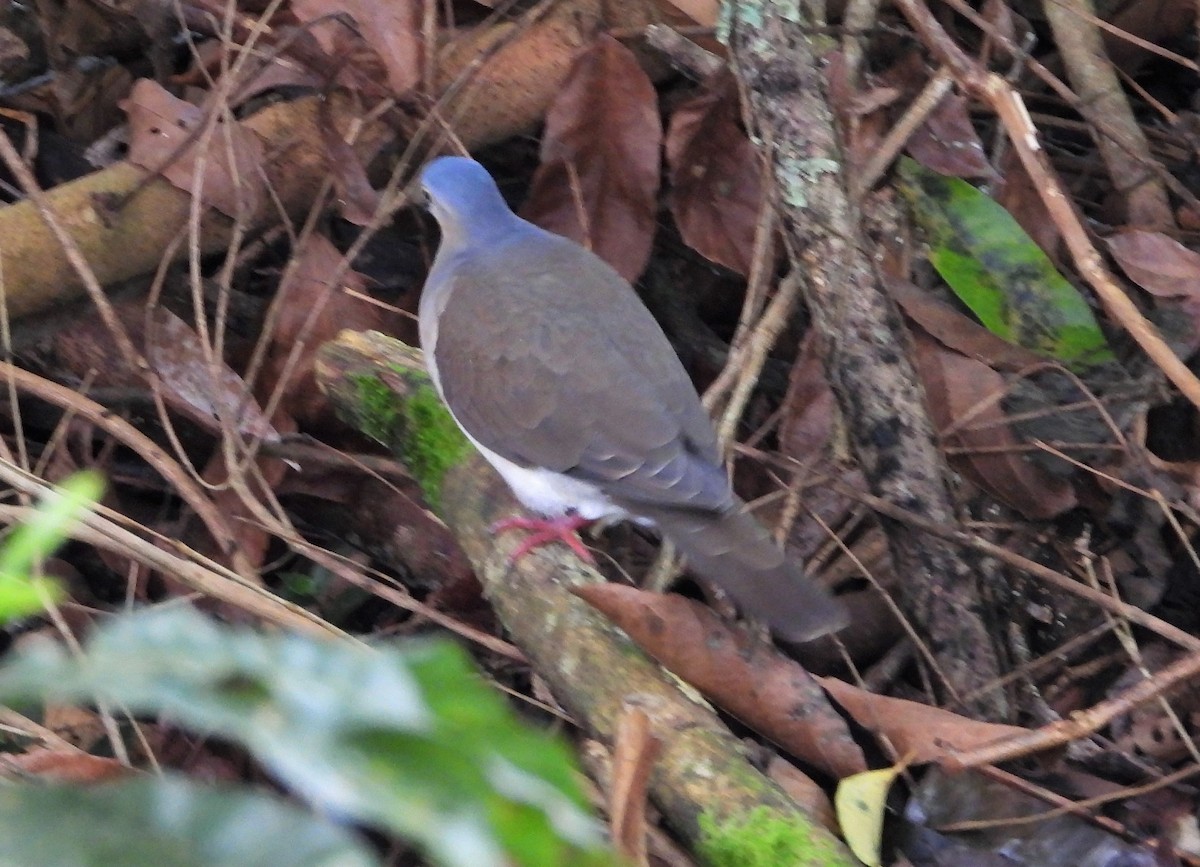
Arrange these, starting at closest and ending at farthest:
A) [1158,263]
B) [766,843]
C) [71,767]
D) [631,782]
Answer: [631,782], [766,843], [71,767], [1158,263]

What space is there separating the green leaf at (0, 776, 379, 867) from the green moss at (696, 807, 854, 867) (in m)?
1.37

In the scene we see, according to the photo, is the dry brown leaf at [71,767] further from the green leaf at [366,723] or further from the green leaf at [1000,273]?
the green leaf at [1000,273]

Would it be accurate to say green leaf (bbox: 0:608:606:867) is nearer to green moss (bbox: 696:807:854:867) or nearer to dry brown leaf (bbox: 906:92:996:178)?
green moss (bbox: 696:807:854:867)

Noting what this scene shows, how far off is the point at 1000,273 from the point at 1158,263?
1.19 feet

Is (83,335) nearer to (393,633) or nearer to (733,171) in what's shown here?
(393,633)

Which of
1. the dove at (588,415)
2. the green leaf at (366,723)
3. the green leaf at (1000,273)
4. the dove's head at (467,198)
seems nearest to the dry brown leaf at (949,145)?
the green leaf at (1000,273)

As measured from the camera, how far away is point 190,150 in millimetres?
3369

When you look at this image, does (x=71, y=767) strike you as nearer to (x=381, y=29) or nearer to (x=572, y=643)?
(x=572, y=643)

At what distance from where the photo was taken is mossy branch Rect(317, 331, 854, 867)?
6.26 feet

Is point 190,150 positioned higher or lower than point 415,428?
higher

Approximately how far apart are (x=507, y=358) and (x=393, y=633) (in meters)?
0.69

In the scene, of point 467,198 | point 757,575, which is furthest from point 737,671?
point 467,198

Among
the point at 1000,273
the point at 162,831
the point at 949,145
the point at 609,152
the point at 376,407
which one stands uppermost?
the point at 162,831

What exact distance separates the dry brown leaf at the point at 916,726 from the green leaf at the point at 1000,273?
1076 millimetres
